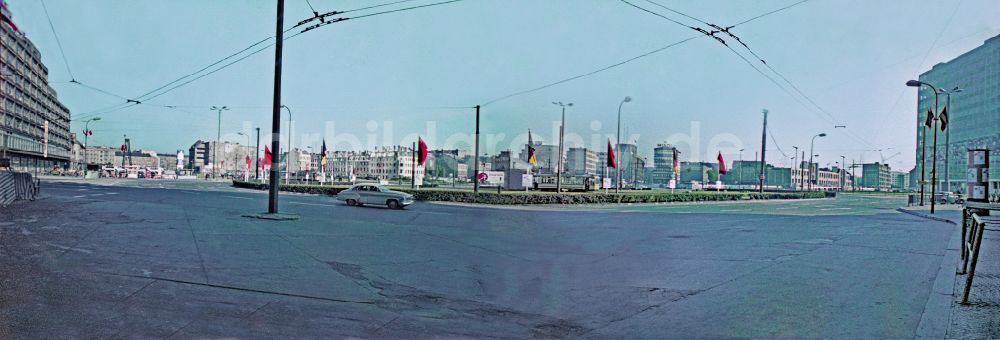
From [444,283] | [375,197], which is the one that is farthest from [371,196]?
[444,283]

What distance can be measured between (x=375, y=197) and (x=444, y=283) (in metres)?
23.0

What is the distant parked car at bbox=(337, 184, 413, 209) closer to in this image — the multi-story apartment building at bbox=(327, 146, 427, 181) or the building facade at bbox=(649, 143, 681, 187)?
the multi-story apartment building at bbox=(327, 146, 427, 181)

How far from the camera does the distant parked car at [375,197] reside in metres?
31.1

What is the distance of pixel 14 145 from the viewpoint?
3428cm

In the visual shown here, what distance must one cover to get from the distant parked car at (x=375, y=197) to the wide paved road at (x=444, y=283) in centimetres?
1379

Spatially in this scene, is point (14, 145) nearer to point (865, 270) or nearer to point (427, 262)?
point (427, 262)

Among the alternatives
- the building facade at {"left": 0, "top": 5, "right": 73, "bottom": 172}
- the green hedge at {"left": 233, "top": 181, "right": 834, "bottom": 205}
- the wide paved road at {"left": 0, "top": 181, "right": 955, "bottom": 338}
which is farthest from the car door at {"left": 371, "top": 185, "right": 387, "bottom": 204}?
the building facade at {"left": 0, "top": 5, "right": 73, "bottom": 172}

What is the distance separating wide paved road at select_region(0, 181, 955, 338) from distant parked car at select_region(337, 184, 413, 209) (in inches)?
543

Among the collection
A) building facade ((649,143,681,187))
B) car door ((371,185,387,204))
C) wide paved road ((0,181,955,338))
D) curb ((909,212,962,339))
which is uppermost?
building facade ((649,143,681,187))

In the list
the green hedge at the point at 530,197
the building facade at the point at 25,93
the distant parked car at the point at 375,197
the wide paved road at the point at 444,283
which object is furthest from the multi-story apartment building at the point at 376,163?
the wide paved road at the point at 444,283

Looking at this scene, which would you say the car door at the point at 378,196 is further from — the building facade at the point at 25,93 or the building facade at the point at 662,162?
the building facade at the point at 662,162

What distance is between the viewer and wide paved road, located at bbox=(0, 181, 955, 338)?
264 inches

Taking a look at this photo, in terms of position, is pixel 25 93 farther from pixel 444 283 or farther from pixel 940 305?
pixel 940 305

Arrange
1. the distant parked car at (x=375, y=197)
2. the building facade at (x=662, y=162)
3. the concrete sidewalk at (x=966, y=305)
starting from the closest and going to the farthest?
the concrete sidewalk at (x=966, y=305) < the distant parked car at (x=375, y=197) < the building facade at (x=662, y=162)
